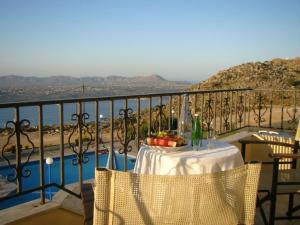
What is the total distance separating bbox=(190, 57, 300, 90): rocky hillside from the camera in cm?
2894

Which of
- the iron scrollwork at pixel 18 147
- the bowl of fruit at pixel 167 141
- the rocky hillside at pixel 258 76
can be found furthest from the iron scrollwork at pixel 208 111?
the rocky hillside at pixel 258 76

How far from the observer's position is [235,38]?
24.8 m

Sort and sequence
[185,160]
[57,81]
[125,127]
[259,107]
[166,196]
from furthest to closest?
1. [57,81]
2. [259,107]
3. [125,127]
4. [185,160]
5. [166,196]

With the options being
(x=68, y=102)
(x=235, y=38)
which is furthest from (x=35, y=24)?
(x=68, y=102)

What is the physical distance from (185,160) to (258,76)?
31761 mm

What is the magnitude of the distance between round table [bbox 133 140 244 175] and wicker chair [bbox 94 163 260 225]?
0.87 meters

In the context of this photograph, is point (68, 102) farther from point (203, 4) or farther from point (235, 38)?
point (235, 38)

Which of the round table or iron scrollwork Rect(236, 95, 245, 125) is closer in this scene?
the round table

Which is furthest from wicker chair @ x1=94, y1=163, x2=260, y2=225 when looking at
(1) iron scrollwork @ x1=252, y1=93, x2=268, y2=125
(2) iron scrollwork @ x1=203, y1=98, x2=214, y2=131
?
(1) iron scrollwork @ x1=252, y1=93, x2=268, y2=125

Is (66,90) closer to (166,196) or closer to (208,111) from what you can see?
(208,111)

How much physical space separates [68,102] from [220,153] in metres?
1.45

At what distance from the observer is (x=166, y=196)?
57.3 inches

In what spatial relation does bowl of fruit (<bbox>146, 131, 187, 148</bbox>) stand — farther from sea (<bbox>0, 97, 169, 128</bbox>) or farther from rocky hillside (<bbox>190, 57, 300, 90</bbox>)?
rocky hillside (<bbox>190, 57, 300, 90</bbox>)

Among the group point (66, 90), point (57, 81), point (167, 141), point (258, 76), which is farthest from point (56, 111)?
point (258, 76)
